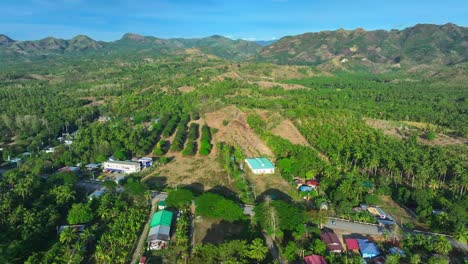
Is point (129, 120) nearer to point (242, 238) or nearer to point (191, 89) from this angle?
point (191, 89)

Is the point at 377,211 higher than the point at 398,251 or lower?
lower

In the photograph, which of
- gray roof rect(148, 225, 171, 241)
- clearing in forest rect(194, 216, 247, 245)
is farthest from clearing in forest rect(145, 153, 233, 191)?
gray roof rect(148, 225, 171, 241)

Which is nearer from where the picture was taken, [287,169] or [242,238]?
[242,238]

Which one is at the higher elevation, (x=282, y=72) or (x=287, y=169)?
(x=282, y=72)

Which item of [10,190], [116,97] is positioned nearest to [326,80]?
[116,97]

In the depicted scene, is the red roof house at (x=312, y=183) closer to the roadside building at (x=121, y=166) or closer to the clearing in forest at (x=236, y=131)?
the clearing in forest at (x=236, y=131)

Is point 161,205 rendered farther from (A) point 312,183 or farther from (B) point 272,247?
(A) point 312,183

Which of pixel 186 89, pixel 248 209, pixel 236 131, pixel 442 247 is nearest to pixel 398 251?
pixel 442 247

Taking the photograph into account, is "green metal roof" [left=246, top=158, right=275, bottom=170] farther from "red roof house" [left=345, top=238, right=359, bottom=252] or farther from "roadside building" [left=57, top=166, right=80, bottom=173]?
"roadside building" [left=57, top=166, right=80, bottom=173]
